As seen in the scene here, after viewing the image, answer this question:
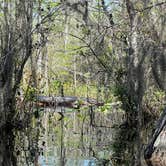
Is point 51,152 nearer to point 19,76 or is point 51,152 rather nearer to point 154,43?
point 19,76

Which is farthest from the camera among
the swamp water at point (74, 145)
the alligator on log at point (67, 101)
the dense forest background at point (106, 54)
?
the alligator on log at point (67, 101)

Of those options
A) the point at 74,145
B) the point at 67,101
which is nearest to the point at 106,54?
the point at 74,145

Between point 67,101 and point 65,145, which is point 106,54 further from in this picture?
point 67,101

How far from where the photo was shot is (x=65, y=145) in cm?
729

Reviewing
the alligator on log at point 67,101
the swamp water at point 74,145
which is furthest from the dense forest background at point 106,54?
the alligator on log at point 67,101

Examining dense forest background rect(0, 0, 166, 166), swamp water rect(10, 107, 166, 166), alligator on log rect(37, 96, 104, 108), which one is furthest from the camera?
alligator on log rect(37, 96, 104, 108)

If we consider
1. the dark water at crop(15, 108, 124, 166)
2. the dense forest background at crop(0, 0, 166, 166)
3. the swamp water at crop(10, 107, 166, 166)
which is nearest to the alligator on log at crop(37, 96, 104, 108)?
the dense forest background at crop(0, 0, 166, 166)

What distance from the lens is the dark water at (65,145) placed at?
19.5ft

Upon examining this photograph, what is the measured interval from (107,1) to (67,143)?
4596 millimetres

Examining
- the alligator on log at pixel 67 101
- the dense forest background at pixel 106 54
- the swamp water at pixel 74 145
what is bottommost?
the swamp water at pixel 74 145

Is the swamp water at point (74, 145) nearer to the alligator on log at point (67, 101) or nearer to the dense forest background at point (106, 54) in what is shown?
the dense forest background at point (106, 54)

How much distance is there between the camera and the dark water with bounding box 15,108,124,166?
5.95 metres

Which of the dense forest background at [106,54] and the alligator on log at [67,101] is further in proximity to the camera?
the alligator on log at [67,101]

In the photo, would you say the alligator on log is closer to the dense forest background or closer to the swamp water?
the dense forest background
